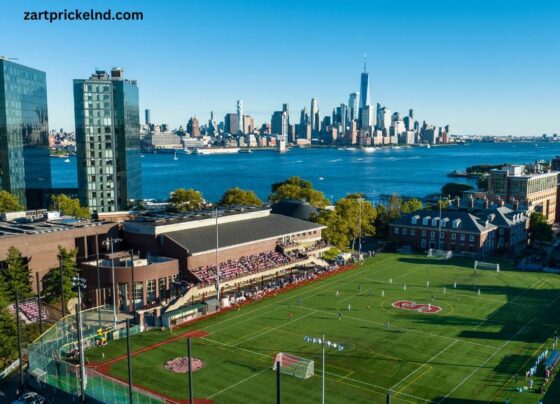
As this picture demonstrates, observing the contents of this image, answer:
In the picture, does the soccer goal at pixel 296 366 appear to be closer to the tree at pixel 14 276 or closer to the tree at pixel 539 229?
the tree at pixel 14 276

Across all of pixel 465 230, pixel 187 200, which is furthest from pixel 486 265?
pixel 187 200

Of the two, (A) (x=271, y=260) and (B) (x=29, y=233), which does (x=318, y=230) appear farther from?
(B) (x=29, y=233)

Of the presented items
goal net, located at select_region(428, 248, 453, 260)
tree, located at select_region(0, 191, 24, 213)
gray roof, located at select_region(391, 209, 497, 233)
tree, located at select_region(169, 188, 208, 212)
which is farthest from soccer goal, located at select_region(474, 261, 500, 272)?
tree, located at select_region(0, 191, 24, 213)

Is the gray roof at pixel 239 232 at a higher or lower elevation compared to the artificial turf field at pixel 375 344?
higher

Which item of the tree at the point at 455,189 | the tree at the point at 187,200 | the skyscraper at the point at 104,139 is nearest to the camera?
the skyscraper at the point at 104,139

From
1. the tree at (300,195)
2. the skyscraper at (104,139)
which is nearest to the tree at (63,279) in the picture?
the skyscraper at (104,139)

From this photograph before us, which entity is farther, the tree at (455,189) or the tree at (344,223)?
the tree at (455,189)
